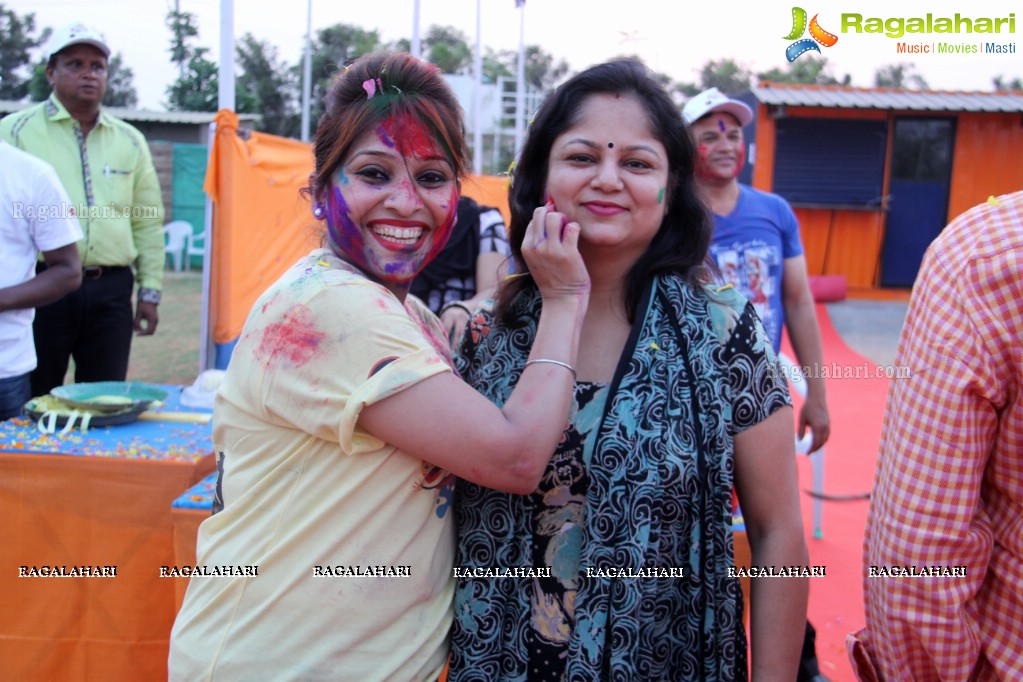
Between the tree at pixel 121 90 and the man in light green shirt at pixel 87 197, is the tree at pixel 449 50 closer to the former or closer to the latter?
the tree at pixel 121 90

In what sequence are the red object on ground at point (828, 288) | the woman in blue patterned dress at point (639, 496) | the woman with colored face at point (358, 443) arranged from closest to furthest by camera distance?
the woman with colored face at point (358, 443), the woman in blue patterned dress at point (639, 496), the red object on ground at point (828, 288)

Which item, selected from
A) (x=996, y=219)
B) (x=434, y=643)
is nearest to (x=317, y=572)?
(x=434, y=643)

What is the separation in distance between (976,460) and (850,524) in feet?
Answer: 11.9

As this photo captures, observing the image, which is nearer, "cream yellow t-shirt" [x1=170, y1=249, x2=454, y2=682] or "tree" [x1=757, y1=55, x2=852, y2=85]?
"cream yellow t-shirt" [x1=170, y1=249, x2=454, y2=682]

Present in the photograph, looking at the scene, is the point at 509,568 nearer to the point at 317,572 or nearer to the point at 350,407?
the point at 317,572

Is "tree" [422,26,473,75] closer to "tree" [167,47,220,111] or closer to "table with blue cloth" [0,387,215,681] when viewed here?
"tree" [167,47,220,111]

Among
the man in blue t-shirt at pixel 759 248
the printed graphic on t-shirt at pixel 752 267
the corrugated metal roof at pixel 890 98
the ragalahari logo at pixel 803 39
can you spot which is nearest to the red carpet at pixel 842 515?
the man in blue t-shirt at pixel 759 248

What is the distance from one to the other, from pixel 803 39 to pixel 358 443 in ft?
11.9

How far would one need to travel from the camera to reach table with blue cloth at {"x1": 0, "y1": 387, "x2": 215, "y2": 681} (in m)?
2.79

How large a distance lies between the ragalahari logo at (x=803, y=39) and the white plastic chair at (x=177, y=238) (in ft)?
51.3

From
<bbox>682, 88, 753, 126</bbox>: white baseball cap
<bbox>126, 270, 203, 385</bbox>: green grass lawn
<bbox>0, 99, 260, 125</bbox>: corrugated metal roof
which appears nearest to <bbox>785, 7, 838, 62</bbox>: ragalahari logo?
<bbox>682, 88, 753, 126</bbox>: white baseball cap

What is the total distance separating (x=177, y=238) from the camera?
17.3m

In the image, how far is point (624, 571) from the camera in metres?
1.47

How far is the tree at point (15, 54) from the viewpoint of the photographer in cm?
2498
